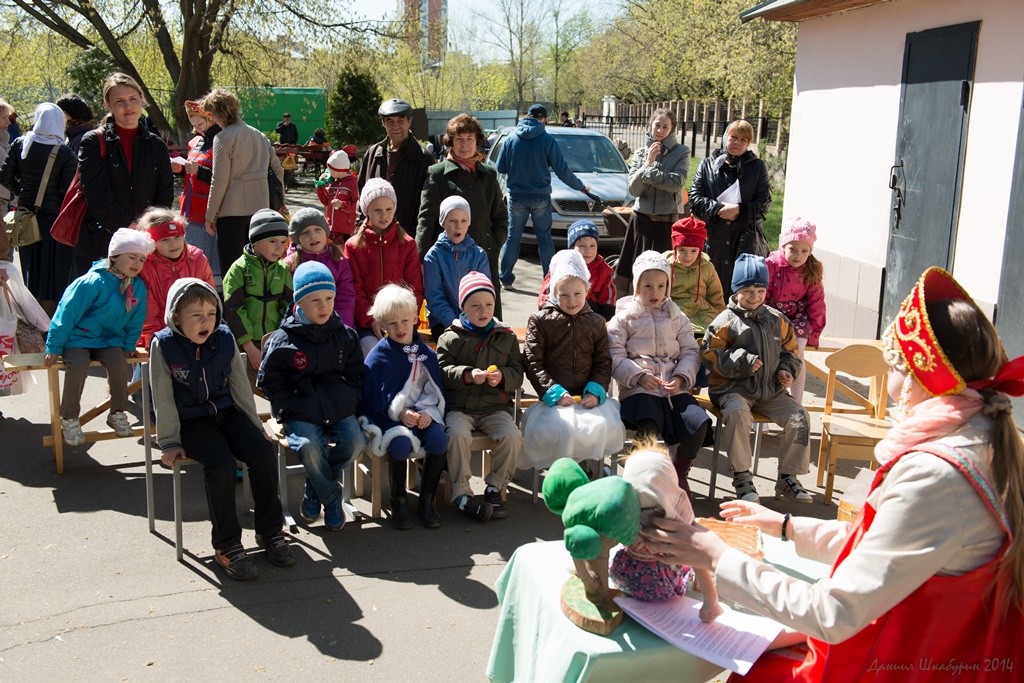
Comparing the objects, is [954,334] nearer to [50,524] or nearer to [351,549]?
[351,549]

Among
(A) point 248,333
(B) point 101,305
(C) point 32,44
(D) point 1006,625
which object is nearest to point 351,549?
(A) point 248,333

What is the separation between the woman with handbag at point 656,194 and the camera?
27.7ft

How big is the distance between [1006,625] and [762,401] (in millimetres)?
3384

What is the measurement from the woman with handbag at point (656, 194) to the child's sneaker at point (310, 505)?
4214 millimetres

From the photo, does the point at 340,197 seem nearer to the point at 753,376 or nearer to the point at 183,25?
the point at 753,376

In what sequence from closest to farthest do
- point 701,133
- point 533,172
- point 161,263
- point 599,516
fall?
point 599,516, point 161,263, point 533,172, point 701,133

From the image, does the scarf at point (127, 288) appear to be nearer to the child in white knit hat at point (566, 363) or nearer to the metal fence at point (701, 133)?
the child in white knit hat at point (566, 363)

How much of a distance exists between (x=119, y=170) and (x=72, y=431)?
218cm

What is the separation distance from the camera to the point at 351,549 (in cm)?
475

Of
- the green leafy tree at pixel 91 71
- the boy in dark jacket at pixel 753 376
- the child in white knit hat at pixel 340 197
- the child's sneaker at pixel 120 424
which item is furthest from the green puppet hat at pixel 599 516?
the green leafy tree at pixel 91 71

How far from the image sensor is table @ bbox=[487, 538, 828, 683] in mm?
2432

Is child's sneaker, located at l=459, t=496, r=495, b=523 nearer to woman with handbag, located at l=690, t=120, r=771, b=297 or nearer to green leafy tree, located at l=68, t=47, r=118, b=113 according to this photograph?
woman with handbag, located at l=690, t=120, r=771, b=297

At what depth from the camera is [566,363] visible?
17.7ft

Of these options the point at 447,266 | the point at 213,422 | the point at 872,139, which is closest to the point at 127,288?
the point at 213,422
